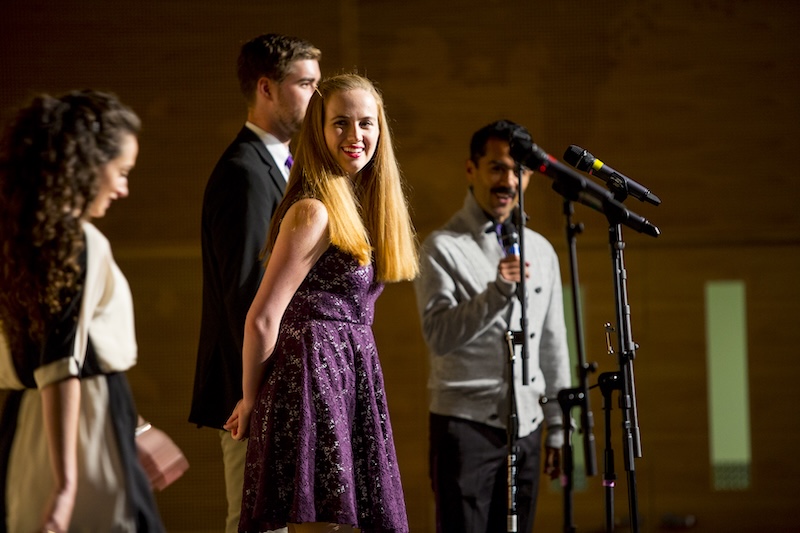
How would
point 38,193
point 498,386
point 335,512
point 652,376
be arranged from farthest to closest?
point 652,376
point 498,386
point 335,512
point 38,193

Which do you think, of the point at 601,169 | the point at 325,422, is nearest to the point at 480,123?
the point at 601,169

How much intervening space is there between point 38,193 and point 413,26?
3263 millimetres

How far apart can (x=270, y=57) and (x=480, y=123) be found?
1978 mm

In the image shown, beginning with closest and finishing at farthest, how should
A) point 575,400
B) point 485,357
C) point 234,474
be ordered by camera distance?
point 575,400
point 234,474
point 485,357

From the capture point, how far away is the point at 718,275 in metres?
4.82

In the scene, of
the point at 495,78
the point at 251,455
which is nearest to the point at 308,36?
the point at 495,78

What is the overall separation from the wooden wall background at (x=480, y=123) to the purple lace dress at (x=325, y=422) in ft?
7.87

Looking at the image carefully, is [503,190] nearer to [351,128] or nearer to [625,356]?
[351,128]

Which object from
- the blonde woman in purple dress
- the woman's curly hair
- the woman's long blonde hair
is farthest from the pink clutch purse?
the woman's long blonde hair

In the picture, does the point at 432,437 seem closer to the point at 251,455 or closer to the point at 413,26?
the point at 251,455

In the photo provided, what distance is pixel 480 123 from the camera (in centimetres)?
482

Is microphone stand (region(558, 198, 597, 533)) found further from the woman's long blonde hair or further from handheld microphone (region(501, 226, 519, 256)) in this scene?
handheld microphone (region(501, 226, 519, 256))

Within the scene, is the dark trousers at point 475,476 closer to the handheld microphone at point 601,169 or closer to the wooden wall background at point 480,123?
the handheld microphone at point 601,169

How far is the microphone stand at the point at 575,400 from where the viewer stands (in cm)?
218
